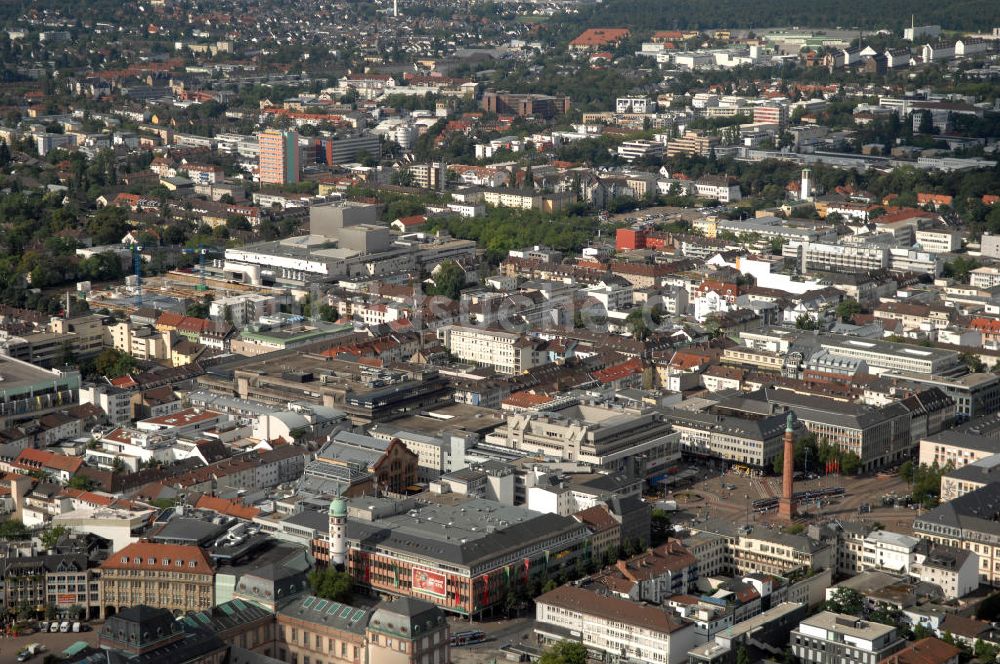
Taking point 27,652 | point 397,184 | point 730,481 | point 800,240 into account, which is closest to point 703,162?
point 397,184

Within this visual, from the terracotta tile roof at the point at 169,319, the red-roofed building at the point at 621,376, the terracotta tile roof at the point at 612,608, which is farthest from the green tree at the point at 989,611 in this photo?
the terracotta tile roof at the point at 169,319

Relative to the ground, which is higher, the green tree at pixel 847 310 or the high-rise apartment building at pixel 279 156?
the high-rise apartment building at pixel 279 156

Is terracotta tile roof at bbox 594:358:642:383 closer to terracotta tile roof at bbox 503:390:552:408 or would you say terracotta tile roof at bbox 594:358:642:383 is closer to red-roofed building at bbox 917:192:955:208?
terracotta tile roof at bbox 503:390:552:408

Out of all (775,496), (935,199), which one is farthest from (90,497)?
(935,199)

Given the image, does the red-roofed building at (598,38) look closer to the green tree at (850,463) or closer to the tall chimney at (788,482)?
the green tree at (850,463)

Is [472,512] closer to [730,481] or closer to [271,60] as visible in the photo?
[730,481]
